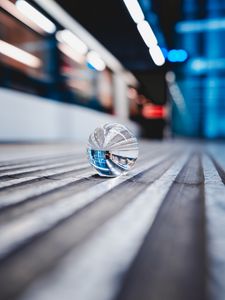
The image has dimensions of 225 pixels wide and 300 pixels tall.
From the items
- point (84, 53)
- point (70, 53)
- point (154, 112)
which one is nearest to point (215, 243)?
point (70, 53)

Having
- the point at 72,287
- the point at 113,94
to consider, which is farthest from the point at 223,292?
the point at 113,94

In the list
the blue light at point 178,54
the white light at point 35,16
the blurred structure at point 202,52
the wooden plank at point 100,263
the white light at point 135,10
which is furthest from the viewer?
the blue light at point 178,54

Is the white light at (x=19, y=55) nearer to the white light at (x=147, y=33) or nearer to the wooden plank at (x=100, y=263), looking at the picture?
the white light at (x=147, y=33)

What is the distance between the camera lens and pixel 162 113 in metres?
16.0

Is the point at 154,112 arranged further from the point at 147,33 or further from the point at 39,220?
the point at 39,220

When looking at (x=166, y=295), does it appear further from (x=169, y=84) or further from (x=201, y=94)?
(x=201, y=94)

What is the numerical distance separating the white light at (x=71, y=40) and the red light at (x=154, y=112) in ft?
26.3

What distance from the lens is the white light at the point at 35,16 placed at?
218 inches

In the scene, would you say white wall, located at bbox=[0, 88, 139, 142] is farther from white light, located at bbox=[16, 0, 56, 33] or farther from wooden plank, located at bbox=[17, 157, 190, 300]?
wooden plank, located at bbox=[17, 157, 190, 300]

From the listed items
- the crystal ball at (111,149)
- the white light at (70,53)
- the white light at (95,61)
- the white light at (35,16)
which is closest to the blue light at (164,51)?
the white light at (95,61)

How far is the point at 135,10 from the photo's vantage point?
16.2 ft

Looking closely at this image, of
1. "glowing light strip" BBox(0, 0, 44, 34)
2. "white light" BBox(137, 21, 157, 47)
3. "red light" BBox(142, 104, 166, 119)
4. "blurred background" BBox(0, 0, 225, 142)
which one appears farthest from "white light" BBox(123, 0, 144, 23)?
"red light" BBox(142, 104, 166, 119)

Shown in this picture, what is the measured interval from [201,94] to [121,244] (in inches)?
833

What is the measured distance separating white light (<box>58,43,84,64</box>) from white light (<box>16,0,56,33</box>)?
2.18 ft
